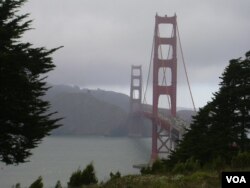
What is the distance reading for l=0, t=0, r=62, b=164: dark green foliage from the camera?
1175 centimetres

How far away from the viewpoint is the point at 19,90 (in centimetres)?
1214

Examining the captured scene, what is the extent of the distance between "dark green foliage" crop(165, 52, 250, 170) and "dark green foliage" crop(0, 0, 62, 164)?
381 inches

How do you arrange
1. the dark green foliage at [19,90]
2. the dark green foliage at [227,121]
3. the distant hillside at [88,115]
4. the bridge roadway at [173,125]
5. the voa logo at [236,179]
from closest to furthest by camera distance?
the voa logo at [236,179] < the dark green foliage at [19,90] < the dark green foliage at [227,121] < the bridge roadway at [173,125] < the distant hillside at [88,115]

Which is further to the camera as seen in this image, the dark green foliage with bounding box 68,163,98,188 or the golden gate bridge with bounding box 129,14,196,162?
the golden gate bridge with bounding box 129,14,196,162

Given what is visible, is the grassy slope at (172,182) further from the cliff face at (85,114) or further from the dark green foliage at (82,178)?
the cliff face at (85,114)

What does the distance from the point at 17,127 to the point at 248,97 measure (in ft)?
42.4

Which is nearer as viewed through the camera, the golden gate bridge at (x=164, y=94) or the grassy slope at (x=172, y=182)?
the grassy slope at (x=172, y=182)

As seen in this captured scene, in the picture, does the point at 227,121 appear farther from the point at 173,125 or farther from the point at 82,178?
the point at 173,125

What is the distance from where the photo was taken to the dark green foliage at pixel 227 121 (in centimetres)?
2134

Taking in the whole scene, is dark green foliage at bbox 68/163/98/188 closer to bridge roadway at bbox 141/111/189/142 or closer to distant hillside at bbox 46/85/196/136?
bridge roadway at bbox 141/111/189/142

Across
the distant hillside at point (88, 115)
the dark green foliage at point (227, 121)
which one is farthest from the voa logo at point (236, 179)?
the distant hillside at point (88, 115)

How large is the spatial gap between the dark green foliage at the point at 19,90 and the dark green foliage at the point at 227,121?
969cm

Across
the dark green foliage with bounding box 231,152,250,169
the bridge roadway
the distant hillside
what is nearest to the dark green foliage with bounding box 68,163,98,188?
the dark green foliage with bounding box 231,152,250,169

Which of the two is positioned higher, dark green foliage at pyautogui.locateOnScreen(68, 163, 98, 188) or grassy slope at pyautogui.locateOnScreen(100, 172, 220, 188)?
grassy slope at pyautogui.locateOnScreen(100, 172, 220, 188)
